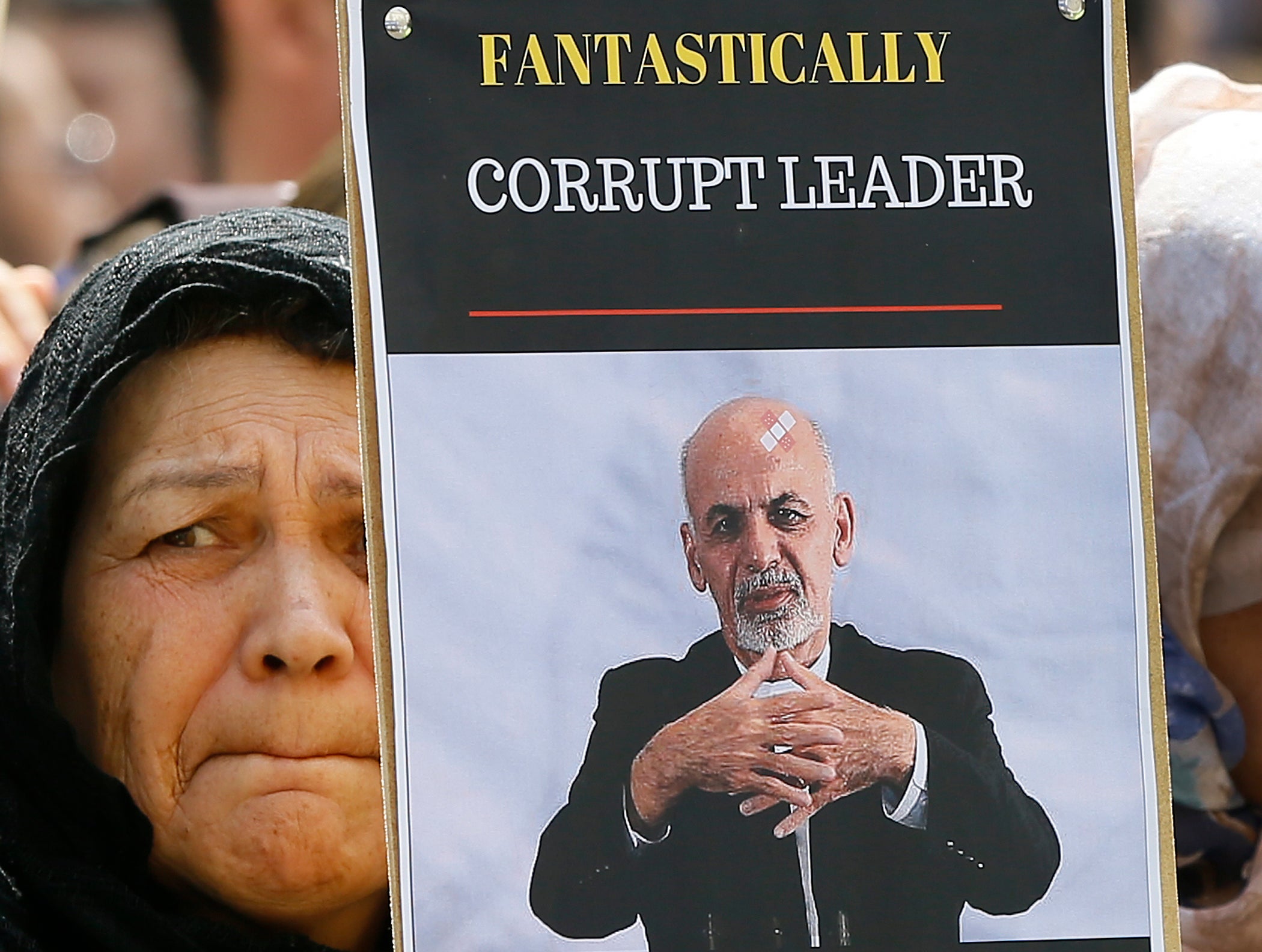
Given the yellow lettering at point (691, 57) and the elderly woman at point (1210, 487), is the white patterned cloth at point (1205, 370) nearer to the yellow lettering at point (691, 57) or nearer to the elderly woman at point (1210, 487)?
the elderly woman at point (1210, 487)

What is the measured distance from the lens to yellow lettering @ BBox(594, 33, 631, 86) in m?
1.50

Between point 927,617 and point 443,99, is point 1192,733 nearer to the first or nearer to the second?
point 927,617

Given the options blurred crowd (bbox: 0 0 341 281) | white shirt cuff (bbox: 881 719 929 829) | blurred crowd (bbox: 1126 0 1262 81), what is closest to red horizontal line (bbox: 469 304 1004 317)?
white shirt cuff (bbox: 881 719 929 829)

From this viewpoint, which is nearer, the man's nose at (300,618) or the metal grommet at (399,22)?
the metal grommet at (399,22)

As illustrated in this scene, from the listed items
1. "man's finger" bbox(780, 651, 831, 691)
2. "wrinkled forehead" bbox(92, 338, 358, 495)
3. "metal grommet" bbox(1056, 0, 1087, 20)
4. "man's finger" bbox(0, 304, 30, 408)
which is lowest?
"man's finger" bbox(780, 651, 831, 691)

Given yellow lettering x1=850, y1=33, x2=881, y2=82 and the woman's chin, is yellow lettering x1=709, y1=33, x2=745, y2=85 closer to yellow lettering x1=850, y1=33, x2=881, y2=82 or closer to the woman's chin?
yellow lettering x1=850, y1=33, x2=881, y2=82

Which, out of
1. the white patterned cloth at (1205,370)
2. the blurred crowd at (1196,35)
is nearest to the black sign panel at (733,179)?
the white patterned cloth at (1205,370)

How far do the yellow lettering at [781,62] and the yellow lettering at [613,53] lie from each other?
0.11m

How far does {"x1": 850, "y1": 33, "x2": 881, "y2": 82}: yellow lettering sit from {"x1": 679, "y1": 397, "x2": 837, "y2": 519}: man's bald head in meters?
0.26

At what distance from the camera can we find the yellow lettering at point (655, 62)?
1.51 meters

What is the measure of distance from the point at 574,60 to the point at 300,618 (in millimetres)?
592

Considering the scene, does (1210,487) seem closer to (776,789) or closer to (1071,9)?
(1071,9)

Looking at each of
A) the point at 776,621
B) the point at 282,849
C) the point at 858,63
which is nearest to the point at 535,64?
the point at 858,63

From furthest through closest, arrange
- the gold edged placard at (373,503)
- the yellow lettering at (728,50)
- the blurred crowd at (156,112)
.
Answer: the blurred crowd at (156,112) < the yellow lettering at (728,50) < the gold edged placard at (373,503)
